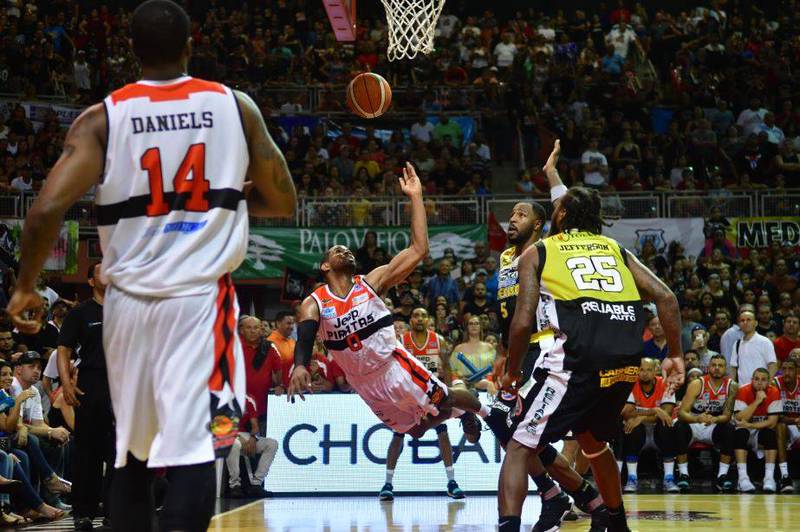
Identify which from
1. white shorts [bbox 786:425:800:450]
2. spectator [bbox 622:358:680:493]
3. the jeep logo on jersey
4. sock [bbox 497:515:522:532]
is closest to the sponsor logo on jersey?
sock [bbox 497:515:522:532]

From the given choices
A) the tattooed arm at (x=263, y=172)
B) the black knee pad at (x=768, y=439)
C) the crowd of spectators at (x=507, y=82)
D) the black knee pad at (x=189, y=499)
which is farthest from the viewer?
the crowd of spectators at (x=507, y=82)

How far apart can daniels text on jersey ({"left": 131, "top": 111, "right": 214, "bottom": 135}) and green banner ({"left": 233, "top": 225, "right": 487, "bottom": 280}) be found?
14854 mm

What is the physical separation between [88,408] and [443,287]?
943cm

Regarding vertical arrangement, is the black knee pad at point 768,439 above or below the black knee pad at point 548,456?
below

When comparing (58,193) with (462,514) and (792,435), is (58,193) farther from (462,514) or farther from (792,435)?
(792,435)

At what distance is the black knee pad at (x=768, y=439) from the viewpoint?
13.7 meters

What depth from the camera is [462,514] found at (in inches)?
412

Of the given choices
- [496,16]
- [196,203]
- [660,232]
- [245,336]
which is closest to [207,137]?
[196,203]

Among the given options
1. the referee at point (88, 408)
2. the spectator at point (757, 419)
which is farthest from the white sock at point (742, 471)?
the referee at point (88, 408)

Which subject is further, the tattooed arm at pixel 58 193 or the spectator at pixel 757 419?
the spectator at pixel 757 419

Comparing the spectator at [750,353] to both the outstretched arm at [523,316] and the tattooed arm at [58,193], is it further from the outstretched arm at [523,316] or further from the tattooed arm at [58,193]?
the tattooed arm at [58,193]

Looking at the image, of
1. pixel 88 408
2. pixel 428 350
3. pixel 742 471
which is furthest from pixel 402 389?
pixel 742 471

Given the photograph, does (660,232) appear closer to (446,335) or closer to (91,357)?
(446,335)

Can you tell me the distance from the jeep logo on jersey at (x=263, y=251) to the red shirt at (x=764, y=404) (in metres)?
8.24
